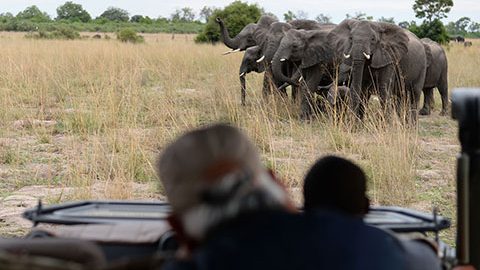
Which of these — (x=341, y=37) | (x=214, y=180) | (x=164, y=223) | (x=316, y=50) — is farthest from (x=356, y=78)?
(x=214, y=180)

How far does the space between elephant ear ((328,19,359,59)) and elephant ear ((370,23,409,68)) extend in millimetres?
432

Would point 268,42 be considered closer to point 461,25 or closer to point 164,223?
point 164,223

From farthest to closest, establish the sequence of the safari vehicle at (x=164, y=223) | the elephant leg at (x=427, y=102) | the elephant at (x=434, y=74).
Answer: the elephant at (x=434, y=74)
the elephant leg at (x=427, y=102)
the safari vehicle at (x=164, y=223)

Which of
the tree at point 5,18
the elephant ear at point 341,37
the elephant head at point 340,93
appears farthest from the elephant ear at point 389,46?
the tree at point 5,18

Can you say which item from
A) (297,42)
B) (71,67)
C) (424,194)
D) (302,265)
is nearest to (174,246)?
(302,265)

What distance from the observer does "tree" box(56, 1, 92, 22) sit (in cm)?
7486

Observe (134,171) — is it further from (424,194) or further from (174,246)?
(174,246)

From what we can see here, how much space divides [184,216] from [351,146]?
7.34 meters

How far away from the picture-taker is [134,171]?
7.35 meters

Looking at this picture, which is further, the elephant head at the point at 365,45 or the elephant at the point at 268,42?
the elephant at the point at 268,42

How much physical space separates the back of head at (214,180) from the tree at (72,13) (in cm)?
7336

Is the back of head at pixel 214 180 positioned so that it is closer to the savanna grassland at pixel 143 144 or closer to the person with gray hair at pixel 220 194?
the person with gray hair at pixel 220 194

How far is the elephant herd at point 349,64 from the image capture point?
12.4 m

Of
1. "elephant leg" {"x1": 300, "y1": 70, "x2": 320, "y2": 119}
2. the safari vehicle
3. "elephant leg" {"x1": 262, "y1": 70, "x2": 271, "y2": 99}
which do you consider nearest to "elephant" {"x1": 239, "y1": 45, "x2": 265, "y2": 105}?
"elephant leg" {"x1": 262, "y1": 70, "x2": 271, "y2": 99}
